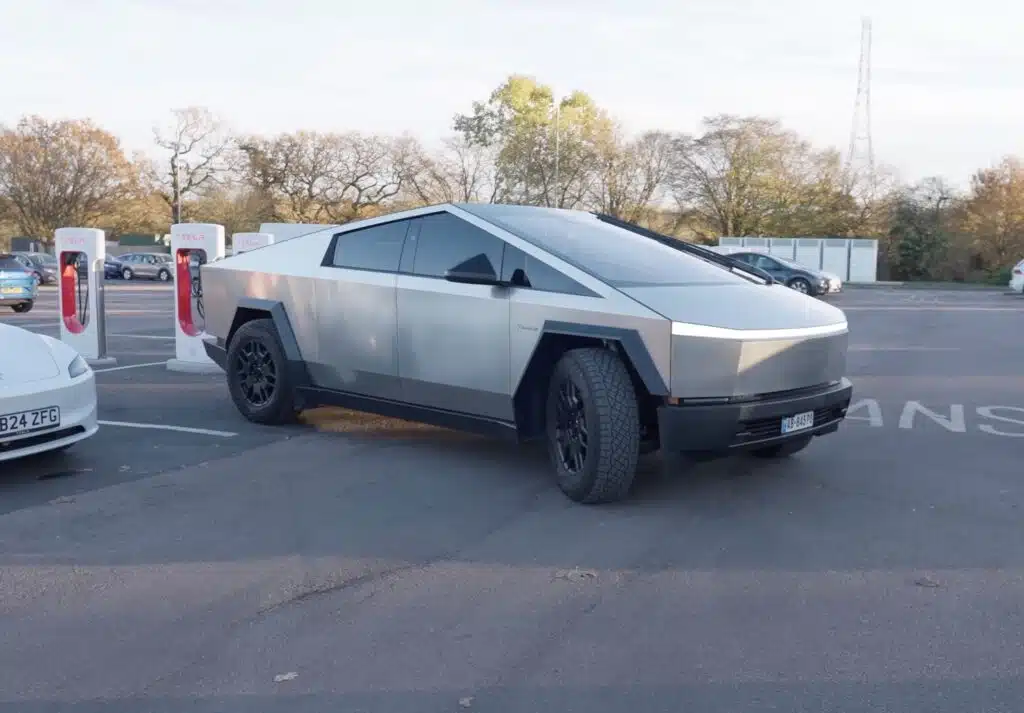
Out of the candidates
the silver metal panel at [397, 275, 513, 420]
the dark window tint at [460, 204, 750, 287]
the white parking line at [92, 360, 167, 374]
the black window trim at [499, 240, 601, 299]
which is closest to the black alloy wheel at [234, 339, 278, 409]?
the silver metal panel at [397, 275, 513, 420]

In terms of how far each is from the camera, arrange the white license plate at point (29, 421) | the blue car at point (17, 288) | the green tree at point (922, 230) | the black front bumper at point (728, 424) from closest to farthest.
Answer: the black front bumper at point (728, 424)
the white license plate at point (29, 421)
the blue car at point (17, 288)
the green tree at point (922, 230)

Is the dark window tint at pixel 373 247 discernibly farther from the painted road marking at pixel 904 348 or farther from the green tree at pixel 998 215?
the green tree at pixel 998 215

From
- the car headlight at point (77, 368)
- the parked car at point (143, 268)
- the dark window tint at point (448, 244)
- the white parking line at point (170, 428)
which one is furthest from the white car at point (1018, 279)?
the car headlight at point (77, 368)

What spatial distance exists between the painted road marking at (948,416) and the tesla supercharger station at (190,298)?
23.0 ft

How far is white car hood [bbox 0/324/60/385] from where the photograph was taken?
20.9 feet

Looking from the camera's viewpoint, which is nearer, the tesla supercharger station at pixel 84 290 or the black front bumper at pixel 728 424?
the black front bumper at pixel 728 424

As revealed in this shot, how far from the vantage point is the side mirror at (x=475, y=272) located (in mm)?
6336

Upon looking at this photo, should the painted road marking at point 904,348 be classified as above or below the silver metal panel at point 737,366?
below

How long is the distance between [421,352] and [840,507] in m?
2.83

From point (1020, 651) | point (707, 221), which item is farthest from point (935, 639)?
point (707, 221)

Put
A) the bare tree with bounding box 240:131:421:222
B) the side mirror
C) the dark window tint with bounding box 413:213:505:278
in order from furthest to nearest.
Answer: the bare tree with bounding box 240:131:421:222
the dark window tint with bounding box 413:213:505:278
the side mirror

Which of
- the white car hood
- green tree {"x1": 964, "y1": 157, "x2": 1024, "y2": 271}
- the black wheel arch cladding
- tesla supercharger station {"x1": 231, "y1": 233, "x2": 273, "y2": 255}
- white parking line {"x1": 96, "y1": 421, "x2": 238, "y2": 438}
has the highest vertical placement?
green tree {"x1": 964, "y1": 157, "x2": 1024, "y2": 271}

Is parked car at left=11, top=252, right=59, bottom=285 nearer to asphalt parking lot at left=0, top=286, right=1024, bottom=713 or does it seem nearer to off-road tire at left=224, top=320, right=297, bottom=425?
off-road tire at left=224, top=320, right=297, bottom=425

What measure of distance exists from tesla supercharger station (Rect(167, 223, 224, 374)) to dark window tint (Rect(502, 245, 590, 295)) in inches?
240
